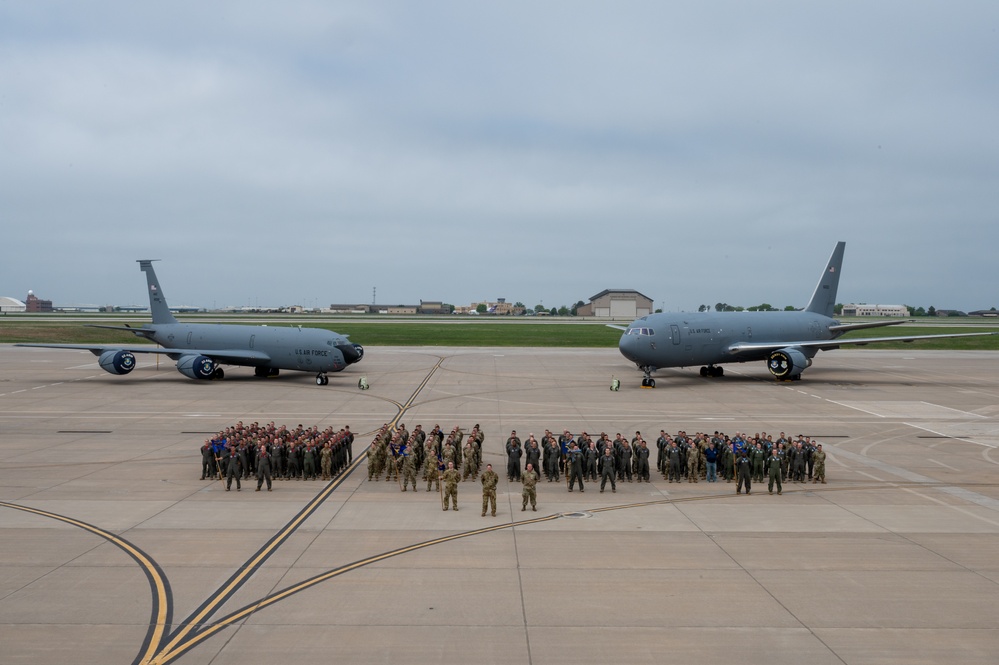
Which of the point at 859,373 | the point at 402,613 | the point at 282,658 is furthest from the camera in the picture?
the point at 859,373

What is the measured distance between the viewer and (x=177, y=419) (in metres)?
33.6

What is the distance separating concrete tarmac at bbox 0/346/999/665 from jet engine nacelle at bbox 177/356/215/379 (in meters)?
16.4

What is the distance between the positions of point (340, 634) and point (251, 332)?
41.5m

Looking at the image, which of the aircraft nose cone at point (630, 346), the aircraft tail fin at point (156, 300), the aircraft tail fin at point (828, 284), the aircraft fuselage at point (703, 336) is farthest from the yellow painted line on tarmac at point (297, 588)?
the aircraft tail fin at point (828, 284)

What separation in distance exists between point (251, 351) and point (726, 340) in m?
33.2

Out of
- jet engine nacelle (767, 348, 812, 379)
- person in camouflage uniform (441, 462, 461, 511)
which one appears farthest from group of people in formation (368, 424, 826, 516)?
jet engine nacelle (767, 348, 812, 379)

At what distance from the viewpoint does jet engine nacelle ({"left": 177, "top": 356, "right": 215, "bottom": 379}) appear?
47188mm

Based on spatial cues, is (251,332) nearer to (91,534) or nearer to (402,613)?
(91,534)

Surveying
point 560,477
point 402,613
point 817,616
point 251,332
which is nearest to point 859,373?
point 560,477

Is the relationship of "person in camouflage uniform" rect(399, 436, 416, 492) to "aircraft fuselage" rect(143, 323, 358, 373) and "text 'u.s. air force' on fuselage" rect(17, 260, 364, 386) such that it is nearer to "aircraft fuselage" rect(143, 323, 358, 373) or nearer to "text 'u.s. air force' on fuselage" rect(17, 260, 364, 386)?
"text 'u.s. air force' on fuselage" rect(17, 260, 364, 386)

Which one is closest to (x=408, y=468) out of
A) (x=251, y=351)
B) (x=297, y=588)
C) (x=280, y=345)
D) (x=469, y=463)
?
(x=469, y=463)

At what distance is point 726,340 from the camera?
165 ft

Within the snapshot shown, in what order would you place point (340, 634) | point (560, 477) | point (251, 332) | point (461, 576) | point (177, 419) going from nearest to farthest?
1. point (340, 634)
2. point (461, 576)
3. point (560, 477)
4. point (177, 419)
5. point (251, 332)

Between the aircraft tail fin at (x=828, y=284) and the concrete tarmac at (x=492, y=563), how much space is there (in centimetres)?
3113
